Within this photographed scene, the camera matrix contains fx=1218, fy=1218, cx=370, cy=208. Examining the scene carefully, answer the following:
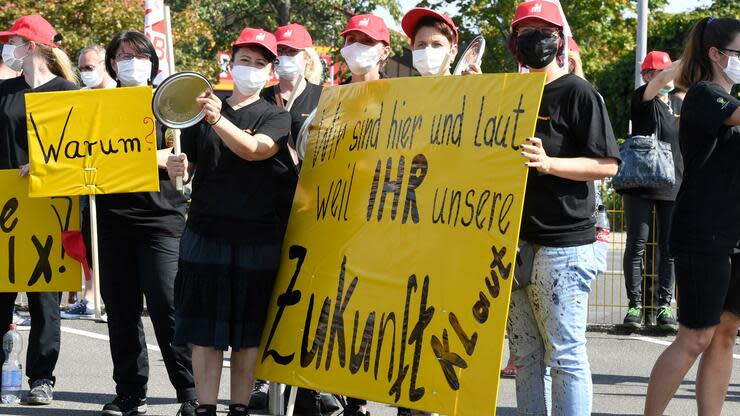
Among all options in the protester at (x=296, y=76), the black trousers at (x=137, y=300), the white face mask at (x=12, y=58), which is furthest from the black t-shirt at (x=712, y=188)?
the white face mask at (x=12, y=58)

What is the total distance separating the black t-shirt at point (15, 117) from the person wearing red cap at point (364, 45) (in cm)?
174

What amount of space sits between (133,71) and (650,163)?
4388mm

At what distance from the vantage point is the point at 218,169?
222 inches

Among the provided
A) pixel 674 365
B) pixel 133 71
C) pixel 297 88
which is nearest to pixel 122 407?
pixel 133 71

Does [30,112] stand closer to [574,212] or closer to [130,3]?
[574,212]

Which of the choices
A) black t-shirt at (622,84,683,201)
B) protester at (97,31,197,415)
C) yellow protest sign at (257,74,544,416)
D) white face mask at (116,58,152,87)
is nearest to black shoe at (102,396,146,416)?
protester at (97,31,197,415)

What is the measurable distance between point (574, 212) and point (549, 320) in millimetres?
444

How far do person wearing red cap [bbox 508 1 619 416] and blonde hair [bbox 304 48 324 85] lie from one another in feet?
8.54

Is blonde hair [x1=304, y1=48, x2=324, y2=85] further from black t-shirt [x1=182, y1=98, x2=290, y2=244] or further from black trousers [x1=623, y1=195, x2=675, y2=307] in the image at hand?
black trousers [x1=623, y1=195, x2=675, y2=307]

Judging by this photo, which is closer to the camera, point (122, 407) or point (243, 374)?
point (243, 374)

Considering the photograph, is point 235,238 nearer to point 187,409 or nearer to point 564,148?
point 187,409

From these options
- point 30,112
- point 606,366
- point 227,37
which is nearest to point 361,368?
point 30,112

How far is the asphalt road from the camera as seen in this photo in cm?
700

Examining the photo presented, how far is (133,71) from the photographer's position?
21.4ft
